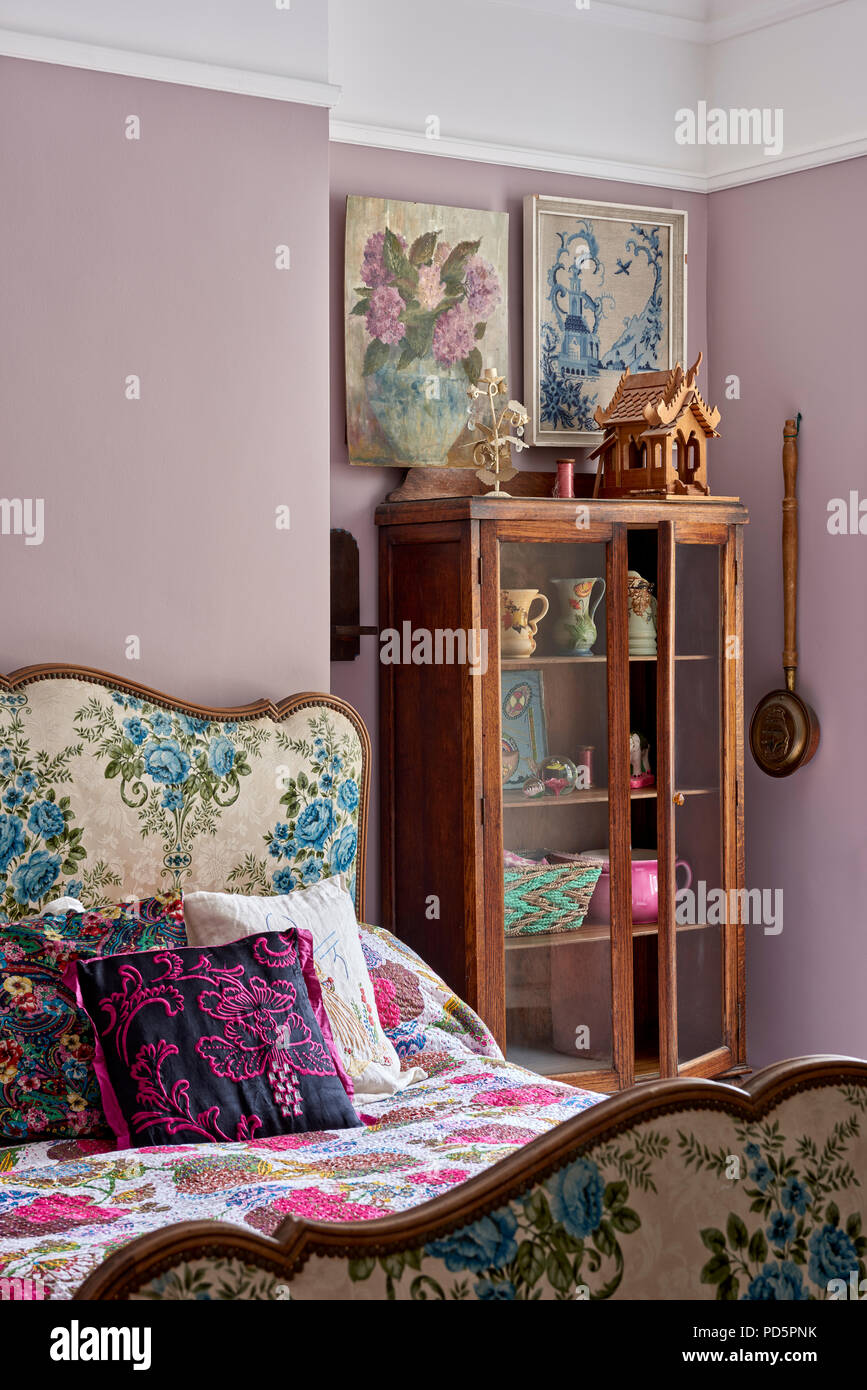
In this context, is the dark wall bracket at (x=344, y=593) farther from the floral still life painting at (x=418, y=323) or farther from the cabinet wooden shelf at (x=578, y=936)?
the cabinet wooden shelf at (x=578, y=936)

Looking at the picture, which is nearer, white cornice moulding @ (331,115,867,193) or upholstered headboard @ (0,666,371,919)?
upholstered headboard @ (0,666,371,919)

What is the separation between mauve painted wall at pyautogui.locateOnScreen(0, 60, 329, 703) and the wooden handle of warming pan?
1.35 m

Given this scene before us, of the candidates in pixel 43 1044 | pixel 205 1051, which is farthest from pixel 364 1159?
pixel 43 1044

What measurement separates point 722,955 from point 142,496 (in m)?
1.92

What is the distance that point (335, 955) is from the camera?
8.86 feet

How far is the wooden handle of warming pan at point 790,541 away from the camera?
3.82 meters

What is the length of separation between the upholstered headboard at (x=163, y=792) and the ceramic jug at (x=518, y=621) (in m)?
0.45

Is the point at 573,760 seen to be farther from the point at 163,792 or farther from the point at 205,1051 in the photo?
the point at 205,1051

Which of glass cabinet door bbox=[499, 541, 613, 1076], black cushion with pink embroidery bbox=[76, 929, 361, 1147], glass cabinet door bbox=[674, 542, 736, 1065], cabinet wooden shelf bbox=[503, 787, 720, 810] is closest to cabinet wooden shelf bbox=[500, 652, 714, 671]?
glass cabinet door bbox=[499, 541, 613, 1076]

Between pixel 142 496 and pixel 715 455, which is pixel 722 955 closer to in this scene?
pixel 715 455

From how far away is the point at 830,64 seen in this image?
12.2 ft

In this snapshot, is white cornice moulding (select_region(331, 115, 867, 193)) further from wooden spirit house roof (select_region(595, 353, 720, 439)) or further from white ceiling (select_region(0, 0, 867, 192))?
wooden spirit house roof (select_region(595, 353, 720, 439))

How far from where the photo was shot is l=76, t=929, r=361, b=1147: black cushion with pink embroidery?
7.34ft
